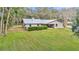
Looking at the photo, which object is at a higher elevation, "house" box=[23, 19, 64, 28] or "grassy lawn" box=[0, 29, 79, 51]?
"house" box=[23, 19, 64, 28]

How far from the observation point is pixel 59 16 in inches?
81.3

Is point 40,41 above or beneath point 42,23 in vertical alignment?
beneath

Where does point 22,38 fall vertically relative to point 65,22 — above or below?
below

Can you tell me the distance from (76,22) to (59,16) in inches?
6.6

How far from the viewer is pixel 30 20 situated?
2.05 m

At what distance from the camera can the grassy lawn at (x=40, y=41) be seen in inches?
79.8

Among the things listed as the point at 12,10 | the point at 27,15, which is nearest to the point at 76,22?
the point at 27,15

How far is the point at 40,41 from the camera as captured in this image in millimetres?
2037

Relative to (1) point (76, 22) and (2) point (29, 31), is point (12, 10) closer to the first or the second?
(2) point (29, 31)

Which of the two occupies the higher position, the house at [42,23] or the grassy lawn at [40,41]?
the house at [42,23]

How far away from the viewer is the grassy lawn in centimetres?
203
